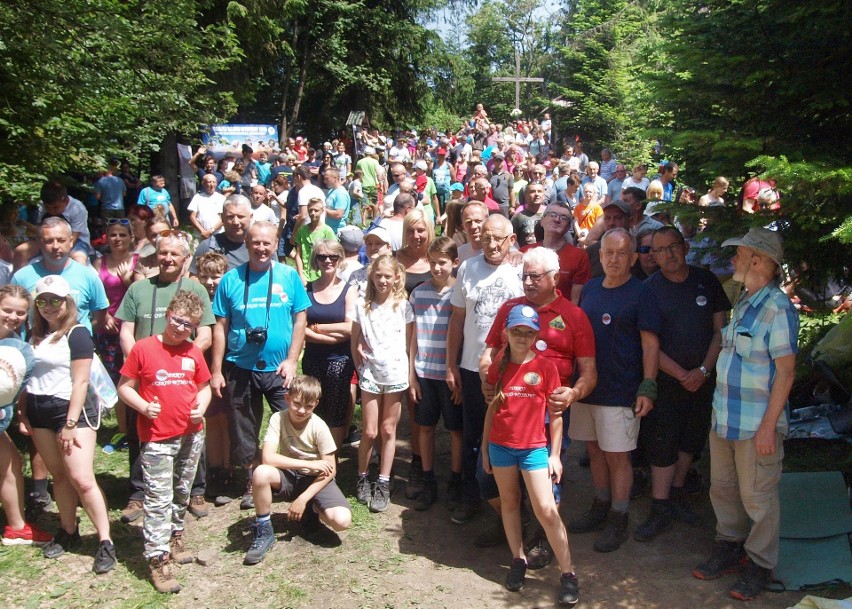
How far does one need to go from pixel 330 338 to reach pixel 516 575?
217cm

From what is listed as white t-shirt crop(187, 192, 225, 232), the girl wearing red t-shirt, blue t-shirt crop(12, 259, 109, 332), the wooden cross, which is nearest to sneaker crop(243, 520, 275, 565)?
the girl wearing red t-shirt

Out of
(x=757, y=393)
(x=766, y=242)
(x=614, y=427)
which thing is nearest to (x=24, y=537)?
(x=614, y=427)

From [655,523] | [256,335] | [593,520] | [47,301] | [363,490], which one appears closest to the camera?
[47,301]

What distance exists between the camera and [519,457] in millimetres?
4332

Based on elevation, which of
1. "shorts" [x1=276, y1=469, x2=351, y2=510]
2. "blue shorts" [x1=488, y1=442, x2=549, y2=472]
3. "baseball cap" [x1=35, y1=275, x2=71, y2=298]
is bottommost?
"shorts" [x1=276, y1=469, x2=351, y2=510]

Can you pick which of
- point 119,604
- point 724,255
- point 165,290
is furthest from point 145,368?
point 724,255

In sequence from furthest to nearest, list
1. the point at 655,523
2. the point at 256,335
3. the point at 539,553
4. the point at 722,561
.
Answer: the point at 256,335
the point at 655,523
the point at 539,553
the point at 722,561

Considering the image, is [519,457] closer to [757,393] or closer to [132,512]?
[757,393]

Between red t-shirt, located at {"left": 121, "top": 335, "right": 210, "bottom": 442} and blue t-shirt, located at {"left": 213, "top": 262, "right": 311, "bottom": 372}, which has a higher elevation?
blue t-shirt, located at {"left": 213, "top": 262, "right": 311, "bottom": 372}

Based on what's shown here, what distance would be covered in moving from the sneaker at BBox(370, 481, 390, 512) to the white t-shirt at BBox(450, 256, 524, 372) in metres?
1.10

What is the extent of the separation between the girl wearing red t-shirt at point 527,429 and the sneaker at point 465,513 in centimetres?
95

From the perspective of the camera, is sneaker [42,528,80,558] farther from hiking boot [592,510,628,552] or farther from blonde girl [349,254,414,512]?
hiking boot [592,510,628,552]

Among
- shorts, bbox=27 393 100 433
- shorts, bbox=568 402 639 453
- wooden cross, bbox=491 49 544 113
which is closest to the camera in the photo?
shorts, bbox=27 393 100 433

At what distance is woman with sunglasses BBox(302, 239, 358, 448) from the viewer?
5668mm
